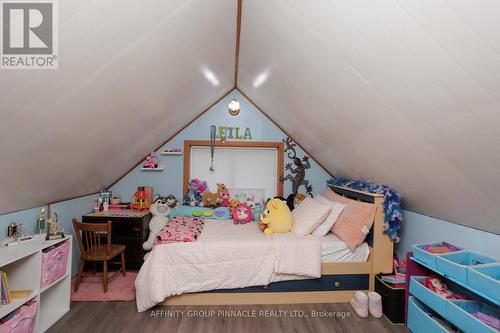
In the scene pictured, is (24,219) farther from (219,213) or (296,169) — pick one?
(296,169)

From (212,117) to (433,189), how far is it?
288 cm

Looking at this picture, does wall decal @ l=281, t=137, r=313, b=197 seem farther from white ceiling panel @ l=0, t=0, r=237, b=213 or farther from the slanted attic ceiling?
white ceiling panel @ l=0, t=0, r=237, b=213

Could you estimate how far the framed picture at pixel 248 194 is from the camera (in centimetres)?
384

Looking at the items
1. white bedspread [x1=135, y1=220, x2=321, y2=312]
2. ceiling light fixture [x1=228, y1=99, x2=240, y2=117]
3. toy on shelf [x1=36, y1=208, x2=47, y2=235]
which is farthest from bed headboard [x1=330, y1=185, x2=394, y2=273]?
toy on shelf [x1=36, y1=208, x2=47, y2=235]

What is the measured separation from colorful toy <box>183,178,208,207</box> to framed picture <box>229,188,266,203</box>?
1.51 ft

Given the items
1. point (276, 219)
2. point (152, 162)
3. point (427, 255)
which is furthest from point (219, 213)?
point (427, 255)

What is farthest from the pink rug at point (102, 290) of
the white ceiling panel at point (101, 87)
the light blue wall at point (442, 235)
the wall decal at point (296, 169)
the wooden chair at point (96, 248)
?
the light blue wall at point (442, 235)

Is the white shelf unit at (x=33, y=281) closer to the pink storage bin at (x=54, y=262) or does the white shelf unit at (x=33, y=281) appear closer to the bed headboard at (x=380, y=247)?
the pink storage bin at (x=54, y=262)

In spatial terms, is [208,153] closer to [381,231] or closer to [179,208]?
[179,208]

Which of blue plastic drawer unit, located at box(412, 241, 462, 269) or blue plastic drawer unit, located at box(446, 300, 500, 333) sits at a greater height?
blue plastic drawer unit, located at box(412, 241, 462, 269)

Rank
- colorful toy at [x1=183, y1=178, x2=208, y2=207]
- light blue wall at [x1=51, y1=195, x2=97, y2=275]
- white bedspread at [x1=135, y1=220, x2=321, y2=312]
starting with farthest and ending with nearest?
colorful toy at [x1=183, y1=178, x2=208, y2=207] → light blue wall at [x1=51, y1=195, x2=97, y2=275] → white bedspread at [x1=135, y1=220, x2=321, y2=312]

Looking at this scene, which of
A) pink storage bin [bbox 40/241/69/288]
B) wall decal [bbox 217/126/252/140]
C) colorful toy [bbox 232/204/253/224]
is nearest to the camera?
pink storage bin [bbox 40/241/69/288]

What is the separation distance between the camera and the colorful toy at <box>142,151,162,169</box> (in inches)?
142

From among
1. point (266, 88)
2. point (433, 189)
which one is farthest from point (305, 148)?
point (433, 189)
